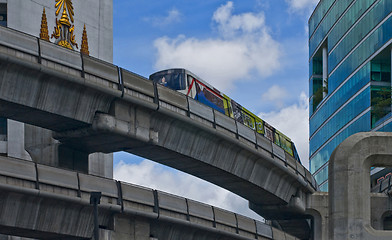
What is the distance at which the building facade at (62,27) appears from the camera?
56.0m

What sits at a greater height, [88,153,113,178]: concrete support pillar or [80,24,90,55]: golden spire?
[80,24,90,55]: golden spire

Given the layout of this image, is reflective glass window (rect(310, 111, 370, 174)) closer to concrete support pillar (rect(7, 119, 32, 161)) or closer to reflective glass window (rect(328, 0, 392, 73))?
reflective glass window (rect(328, 0, 392, 73))

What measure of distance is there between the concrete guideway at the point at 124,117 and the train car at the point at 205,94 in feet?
5.60

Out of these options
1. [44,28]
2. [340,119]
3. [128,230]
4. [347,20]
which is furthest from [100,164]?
[347,20]

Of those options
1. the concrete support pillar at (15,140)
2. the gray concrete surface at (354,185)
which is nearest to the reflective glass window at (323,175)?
the concrete support pillar at (15,140)

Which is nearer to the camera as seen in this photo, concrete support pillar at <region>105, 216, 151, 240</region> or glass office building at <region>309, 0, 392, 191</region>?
concrete support pillar at <region>105, 216, 151, 240</region>

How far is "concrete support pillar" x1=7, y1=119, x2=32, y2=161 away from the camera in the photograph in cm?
5538

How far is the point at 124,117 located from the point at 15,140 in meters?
21.8

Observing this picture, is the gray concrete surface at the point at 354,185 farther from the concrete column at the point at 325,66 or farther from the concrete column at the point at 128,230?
the concrete column at the point at 325,66

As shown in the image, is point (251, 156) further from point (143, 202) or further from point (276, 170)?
point (143, 202)

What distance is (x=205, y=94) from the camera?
151 feet

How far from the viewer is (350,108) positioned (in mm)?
103125

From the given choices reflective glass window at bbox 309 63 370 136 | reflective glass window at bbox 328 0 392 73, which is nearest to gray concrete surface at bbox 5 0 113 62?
reflective glass window at bbox 328 0 392 73

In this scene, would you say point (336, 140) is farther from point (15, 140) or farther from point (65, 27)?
point (15, 140)
